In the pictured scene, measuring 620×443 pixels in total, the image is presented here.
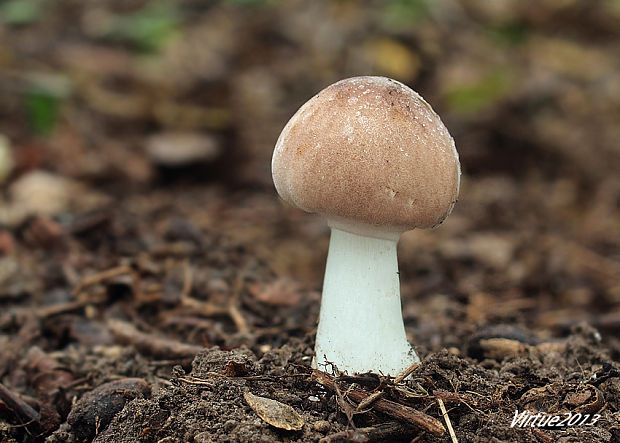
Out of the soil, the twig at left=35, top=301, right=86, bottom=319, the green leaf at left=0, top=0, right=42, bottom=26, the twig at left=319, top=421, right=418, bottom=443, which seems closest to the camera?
the twig at left=319, top=421, right=418, bottom=443

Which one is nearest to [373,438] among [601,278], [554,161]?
[601,278]

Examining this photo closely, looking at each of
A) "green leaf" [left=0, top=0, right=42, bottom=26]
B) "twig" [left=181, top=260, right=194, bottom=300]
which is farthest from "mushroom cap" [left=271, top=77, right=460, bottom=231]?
"green leaf" [left=0, top=0, right=42, bottom=26]

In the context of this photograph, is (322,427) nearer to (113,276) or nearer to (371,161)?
(371,161)

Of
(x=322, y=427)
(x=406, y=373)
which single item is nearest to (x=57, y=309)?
(x=322, y=427)

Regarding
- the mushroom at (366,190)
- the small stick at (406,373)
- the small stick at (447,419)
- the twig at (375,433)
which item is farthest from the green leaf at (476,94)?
the twig at (375,433)

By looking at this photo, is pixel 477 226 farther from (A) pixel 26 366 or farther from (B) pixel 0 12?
(B) pixel 0 12

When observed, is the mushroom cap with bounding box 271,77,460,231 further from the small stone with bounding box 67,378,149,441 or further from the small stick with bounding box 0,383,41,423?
the small stick with bounding box 0,383,41,423
